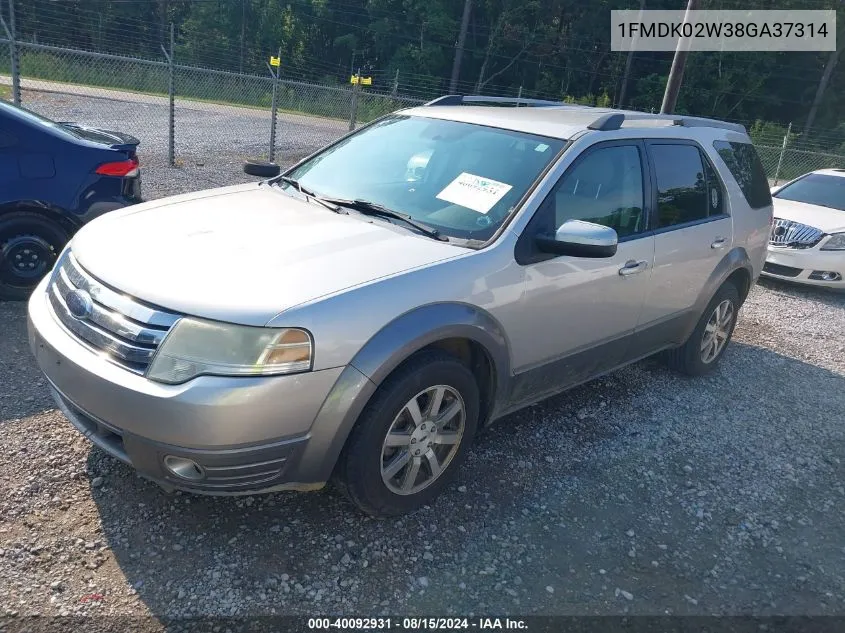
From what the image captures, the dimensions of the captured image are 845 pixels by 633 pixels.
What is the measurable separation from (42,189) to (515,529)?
4098 mm

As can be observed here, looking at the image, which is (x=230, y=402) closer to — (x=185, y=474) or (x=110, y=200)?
(x=185, y=474)

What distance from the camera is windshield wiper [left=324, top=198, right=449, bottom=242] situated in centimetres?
326

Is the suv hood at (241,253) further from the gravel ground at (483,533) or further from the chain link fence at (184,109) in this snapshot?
the chain link fence at (184,109)

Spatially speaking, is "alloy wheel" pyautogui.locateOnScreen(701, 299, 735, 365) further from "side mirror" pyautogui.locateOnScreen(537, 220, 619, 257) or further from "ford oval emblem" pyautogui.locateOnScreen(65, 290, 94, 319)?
"ford oval emblem" pyautogui.locateOnScreen(65, 290, 94, 319)

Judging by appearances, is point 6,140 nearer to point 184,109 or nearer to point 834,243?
point 834,243

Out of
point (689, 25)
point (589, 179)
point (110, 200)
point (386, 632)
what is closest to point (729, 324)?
point (589, 179)

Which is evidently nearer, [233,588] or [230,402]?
[230,402]

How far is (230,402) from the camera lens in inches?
95.5

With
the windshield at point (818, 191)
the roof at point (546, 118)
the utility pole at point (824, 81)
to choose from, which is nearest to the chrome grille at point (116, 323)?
the roof at point (546, 118)

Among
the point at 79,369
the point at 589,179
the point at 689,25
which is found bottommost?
Result: the point at 79,369

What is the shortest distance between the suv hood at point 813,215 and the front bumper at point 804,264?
341mm

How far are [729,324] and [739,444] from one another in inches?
55.0

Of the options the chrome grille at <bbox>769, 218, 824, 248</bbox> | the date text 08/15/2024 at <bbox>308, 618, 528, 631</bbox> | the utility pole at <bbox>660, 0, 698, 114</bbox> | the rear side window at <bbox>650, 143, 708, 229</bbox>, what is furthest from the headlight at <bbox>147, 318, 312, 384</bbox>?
the utility pole at <bbox>660, 0, 698, 114</bbox>

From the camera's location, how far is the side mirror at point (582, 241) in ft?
10.4
